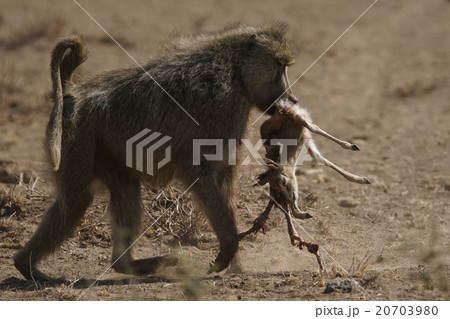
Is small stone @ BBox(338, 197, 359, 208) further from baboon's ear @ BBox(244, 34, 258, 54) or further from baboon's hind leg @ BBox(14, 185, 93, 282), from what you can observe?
baboon's hind leg @ BBox(14, 185, 93, 282)

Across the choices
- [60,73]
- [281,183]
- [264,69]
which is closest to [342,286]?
[281,183]

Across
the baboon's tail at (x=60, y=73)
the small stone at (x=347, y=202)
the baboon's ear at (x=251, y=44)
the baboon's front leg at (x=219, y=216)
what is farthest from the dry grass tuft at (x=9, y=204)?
the small stone at (x=347, y=202)

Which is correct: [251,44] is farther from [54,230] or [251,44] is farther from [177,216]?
[54,230]

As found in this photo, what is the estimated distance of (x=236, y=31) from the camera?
19.6 ft

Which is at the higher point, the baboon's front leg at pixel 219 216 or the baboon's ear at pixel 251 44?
the baboon's ear at pixel 251 44

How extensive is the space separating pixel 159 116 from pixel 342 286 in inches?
71.7

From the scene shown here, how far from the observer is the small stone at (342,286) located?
15.9 ft

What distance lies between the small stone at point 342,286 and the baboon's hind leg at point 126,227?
4.58ft

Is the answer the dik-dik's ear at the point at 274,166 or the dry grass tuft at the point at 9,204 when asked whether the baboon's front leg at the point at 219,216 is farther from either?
the dry grass tuft at the point at 9,204

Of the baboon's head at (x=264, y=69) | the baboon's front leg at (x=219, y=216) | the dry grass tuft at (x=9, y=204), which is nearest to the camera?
the baboon's front leg at (x=219, y=216)

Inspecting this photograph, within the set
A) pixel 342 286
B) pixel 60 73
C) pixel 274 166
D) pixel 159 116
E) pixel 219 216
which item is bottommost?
pixel 342 286

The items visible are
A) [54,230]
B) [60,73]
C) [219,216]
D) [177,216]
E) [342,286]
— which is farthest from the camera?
[177,216]

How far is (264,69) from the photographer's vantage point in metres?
5.74

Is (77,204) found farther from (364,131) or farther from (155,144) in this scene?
(364,131)
